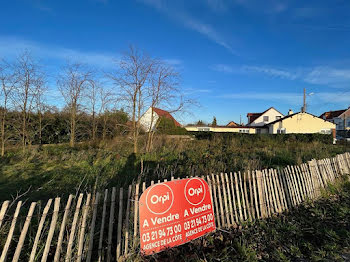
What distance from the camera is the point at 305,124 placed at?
29562 mm

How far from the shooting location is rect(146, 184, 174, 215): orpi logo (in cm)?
238

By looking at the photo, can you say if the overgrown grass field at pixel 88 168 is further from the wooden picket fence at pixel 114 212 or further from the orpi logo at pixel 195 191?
the orpi logo at pixel 195 191

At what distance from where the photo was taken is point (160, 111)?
938 cm

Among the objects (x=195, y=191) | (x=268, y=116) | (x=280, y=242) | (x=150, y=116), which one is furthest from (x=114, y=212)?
(x=268, y=116)

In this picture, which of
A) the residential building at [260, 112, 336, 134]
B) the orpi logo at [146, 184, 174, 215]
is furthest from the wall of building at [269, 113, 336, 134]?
the orpi logo at [146, 184, 174, 215]

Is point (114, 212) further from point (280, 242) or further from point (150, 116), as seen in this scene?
point (150, 116)

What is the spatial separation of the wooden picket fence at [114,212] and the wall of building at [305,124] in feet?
85.5

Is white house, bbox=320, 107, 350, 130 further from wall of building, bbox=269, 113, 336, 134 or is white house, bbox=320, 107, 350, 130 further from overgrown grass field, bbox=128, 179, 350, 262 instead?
overgrown grass field, bbox=128, 179, 350, 262

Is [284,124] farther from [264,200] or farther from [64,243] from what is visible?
[64,243]

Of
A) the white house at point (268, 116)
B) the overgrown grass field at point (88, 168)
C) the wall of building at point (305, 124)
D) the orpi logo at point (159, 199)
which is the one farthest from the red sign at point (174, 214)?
the white house at point (268, 116)

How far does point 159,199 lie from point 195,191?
62cm

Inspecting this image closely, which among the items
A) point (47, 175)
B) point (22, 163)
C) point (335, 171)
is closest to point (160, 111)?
point (47, 175)

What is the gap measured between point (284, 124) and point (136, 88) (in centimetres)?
2880

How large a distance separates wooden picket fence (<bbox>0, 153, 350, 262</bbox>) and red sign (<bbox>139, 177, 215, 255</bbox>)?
22cm
